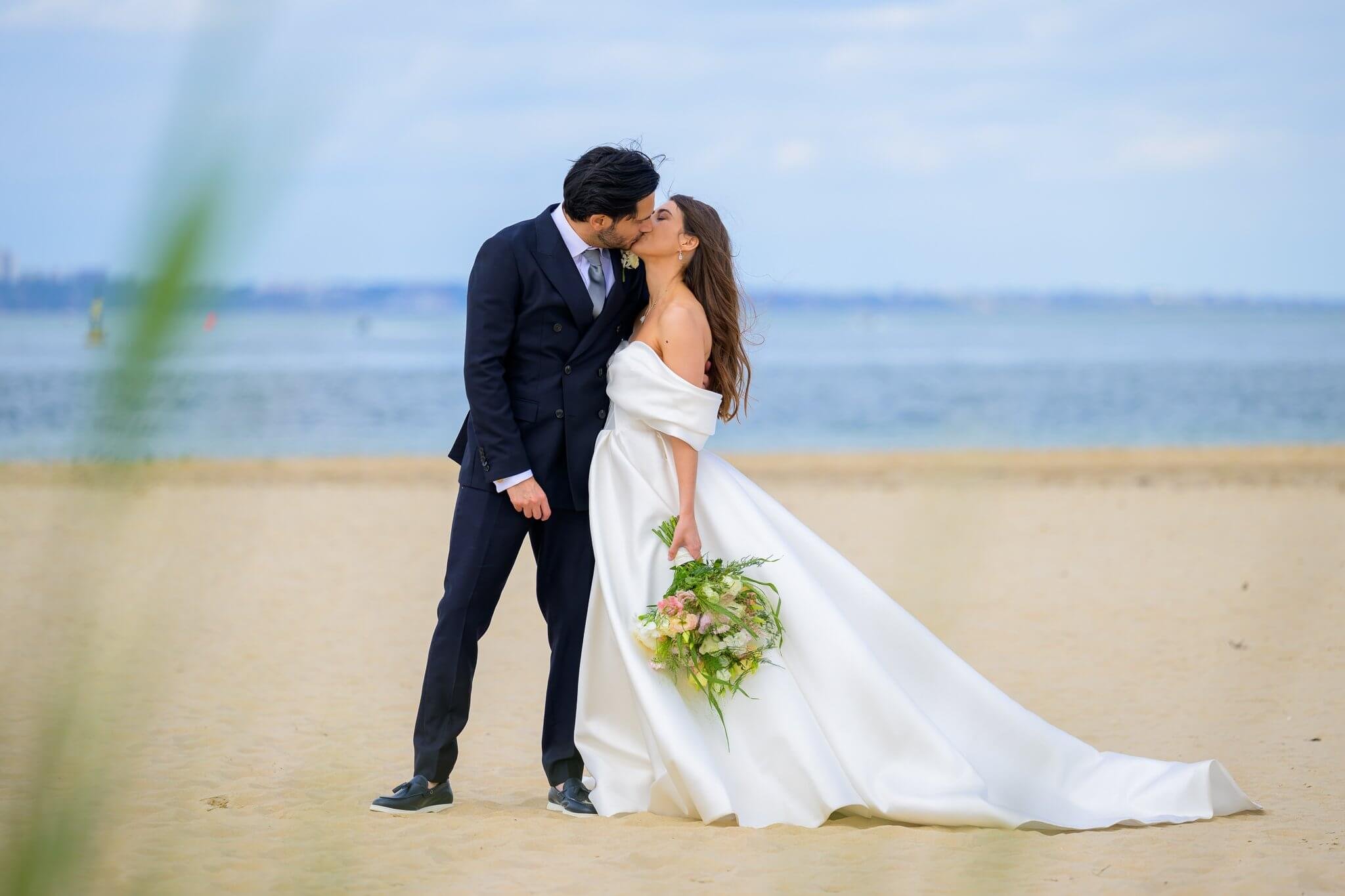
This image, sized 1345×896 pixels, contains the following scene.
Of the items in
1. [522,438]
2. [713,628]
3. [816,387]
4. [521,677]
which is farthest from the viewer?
[816,387]

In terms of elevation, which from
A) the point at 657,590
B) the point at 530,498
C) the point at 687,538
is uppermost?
the point at 530,498

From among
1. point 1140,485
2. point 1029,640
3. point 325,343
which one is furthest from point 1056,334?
point 325,343

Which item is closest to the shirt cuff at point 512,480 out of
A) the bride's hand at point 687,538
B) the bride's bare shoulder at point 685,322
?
the bride's hand at point 687,538

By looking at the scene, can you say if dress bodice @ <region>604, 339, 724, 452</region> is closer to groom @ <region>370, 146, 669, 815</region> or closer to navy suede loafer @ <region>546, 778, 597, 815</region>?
groom @ <region>370, 146, 669, 815</region>

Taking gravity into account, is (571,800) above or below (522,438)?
below

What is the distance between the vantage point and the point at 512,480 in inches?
162

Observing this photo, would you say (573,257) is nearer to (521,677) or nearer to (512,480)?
(512,480)

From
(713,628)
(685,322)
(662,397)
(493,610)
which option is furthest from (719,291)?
(493,610)

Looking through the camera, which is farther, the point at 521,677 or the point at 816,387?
the point at 816,387

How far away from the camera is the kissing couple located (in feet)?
13.3

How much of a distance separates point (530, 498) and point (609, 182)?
1042 millimetres

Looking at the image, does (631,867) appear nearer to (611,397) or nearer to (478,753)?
(611,397)

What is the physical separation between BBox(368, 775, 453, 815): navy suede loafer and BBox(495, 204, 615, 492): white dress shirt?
1.04 m

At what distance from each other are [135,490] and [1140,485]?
16145 millimetres
